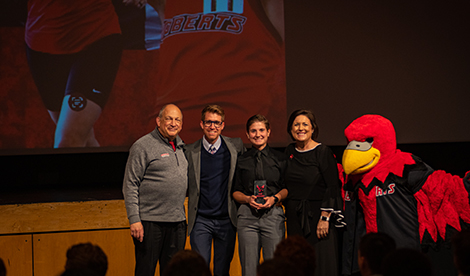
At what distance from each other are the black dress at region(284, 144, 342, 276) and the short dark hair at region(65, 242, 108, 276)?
1168 millimetres

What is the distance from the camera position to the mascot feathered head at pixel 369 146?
240 centimetres

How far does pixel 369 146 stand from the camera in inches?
95.6

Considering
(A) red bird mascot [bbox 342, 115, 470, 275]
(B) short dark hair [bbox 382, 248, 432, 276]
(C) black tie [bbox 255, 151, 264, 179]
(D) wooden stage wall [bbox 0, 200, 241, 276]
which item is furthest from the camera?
(D) wooden stage wall [bbox 0, 200, 241, 276]

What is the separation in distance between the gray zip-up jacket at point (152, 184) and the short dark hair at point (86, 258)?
2.31ft

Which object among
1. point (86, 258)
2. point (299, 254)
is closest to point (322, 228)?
point (299, 254)

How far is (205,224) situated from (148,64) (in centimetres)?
234

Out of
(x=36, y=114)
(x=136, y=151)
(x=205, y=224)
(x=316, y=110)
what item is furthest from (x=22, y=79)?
(x=316, y=110)

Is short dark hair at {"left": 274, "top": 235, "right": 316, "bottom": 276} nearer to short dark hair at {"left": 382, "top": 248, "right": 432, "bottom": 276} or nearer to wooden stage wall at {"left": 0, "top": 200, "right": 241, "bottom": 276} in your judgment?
short dark hair at {"left": 382, "top": 248, "right": 432, "bottom": 276}

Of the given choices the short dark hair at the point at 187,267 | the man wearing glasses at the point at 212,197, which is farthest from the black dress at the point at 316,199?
the short dark hair at the point at 187,267

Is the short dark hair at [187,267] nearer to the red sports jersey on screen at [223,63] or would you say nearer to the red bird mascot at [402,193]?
the red bird mascot at [402,193]

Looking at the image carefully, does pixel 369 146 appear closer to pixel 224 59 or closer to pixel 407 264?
pixel 407 264

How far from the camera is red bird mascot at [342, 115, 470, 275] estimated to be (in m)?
2.33

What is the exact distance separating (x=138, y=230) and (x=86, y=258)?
0.72 metres

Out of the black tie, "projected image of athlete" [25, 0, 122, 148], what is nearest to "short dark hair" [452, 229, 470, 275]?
the black tie
